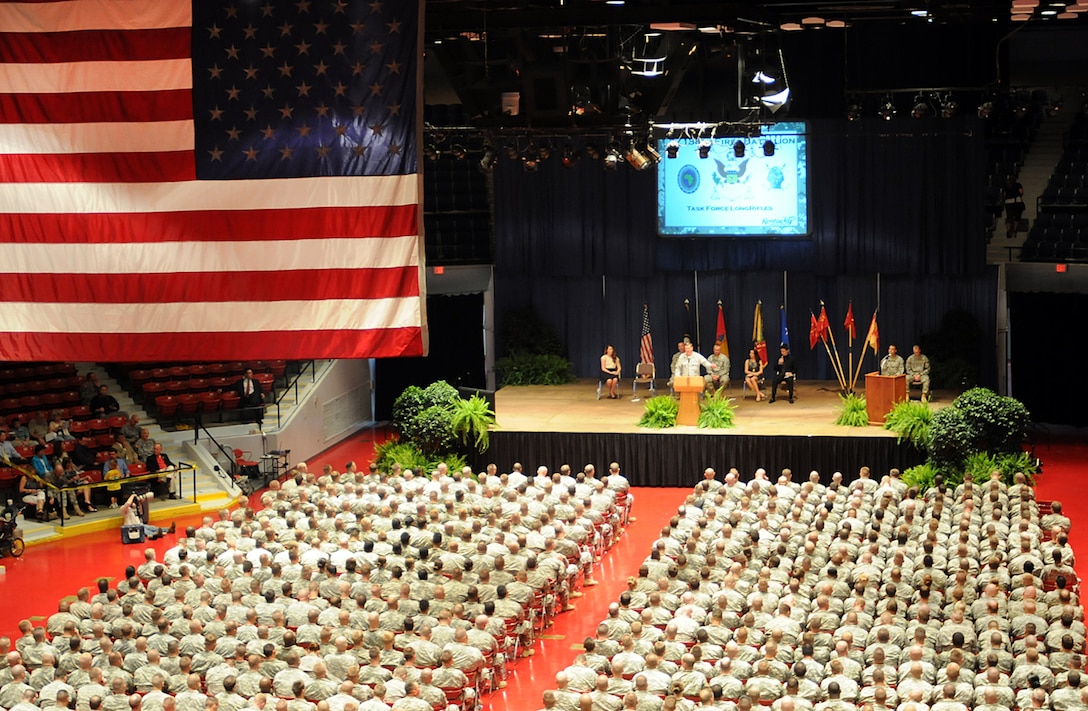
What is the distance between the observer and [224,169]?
7.36m

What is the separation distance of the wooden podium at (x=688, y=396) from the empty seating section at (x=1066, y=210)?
732 cm

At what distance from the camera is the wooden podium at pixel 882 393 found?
21.3 m

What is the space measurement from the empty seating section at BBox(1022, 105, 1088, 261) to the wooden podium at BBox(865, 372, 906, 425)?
4637mm

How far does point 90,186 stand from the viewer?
7.39 metres

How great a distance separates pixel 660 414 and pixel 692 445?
75cm

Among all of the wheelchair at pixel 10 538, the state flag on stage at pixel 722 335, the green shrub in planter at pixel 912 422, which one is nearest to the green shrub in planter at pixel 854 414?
the green shrub in planter at pixel 912 422

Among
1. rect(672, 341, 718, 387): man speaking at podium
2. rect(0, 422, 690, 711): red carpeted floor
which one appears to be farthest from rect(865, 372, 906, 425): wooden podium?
rect(0, 422, 690, 711): red carpeted floor

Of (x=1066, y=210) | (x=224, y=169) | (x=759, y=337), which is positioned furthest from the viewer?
(x=759, y=337)

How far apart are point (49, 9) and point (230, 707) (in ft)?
19.6

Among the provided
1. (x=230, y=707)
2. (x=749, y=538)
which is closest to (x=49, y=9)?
(x=230, y=707)

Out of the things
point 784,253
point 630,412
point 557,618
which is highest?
point 784,253

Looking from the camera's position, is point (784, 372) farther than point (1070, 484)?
Yes

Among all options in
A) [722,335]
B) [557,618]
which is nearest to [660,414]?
[722,335]

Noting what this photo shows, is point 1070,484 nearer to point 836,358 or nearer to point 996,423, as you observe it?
point 996,423
